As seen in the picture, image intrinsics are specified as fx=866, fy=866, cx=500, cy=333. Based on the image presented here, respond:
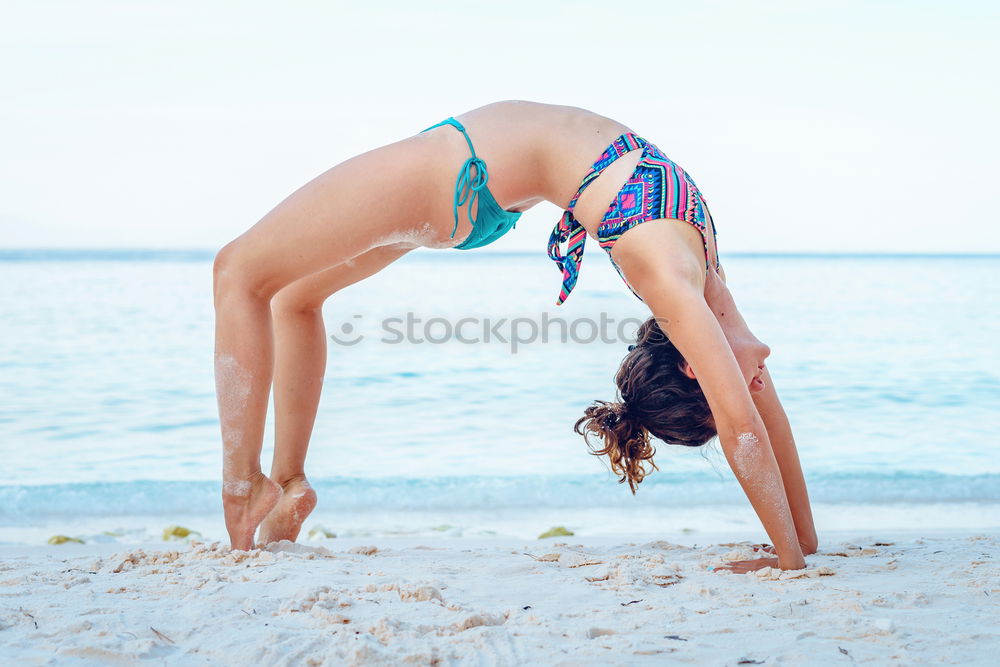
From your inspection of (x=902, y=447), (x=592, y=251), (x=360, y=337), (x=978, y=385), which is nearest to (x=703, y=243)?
(x=902, y=447)

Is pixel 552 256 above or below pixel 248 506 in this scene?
above

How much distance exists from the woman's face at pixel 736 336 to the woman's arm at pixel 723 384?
303mm

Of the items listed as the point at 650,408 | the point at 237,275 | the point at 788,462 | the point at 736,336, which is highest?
the point at 237,275

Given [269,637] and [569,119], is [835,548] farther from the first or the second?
[269,637]

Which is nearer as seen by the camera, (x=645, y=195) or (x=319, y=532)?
(x=645, y=195)

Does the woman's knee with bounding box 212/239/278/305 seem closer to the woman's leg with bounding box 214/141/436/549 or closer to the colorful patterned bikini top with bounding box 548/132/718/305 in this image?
the woman's leg with bounding box 214/141/436/549

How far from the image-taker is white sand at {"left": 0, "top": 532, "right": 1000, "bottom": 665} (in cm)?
165

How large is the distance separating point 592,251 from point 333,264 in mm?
21205

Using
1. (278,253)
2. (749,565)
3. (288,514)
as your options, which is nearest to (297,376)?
(288,514)

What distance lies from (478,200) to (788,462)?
1.22m

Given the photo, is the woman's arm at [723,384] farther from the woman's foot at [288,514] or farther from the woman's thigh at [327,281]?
the woman's foot at [288,514]

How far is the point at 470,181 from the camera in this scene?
2.33 metres

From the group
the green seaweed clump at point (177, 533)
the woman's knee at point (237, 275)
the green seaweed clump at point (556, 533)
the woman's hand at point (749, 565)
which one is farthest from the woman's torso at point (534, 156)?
the green seaweed clump at point (177, 533)

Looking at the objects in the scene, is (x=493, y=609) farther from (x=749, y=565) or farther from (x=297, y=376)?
(x=297, y=376)
